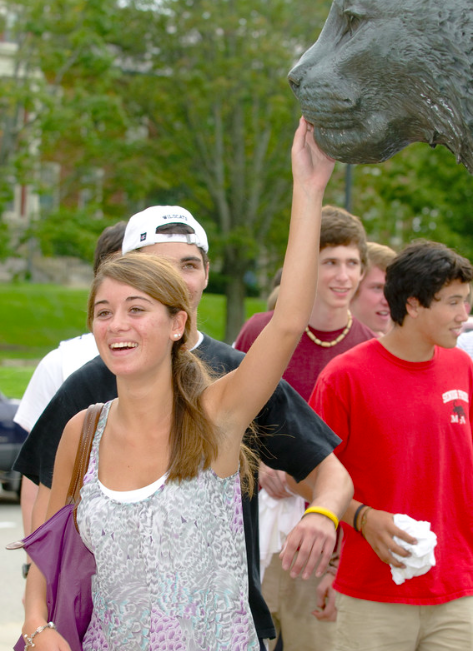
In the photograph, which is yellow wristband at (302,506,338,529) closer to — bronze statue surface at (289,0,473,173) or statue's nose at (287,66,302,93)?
bronze statue surface at (289,0,473,173)

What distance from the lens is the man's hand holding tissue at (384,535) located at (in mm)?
2805

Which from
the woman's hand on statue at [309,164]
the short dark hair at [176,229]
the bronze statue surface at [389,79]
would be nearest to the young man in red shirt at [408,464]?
the short dark hair at [176,229]

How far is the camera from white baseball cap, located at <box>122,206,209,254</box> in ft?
9.12

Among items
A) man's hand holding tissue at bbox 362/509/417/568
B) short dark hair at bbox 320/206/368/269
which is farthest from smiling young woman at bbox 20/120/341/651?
short dark hair at bbox 320/206/368/269

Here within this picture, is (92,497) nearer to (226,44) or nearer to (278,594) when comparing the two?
(278,594)

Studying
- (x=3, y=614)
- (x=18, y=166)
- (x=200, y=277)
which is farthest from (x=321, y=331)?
(x=18, y=166)

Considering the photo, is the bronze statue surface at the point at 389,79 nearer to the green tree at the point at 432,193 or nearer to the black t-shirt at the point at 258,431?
the black t-shirt at the point at 258,431

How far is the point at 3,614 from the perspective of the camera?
5809 mm

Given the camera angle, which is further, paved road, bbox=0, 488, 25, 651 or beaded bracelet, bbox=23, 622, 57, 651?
paved road, bbox=0, 488, 25, 651

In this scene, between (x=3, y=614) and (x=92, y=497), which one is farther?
(x=3, y=614)

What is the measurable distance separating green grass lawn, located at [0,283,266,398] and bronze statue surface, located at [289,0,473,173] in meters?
19.4

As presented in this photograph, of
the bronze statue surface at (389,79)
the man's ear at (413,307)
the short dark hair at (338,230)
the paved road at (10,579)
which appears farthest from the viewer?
the paved road at (10,579)

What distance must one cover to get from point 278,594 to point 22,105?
2067 cm

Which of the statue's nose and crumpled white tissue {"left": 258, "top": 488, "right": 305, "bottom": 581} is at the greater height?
the statue's nose
